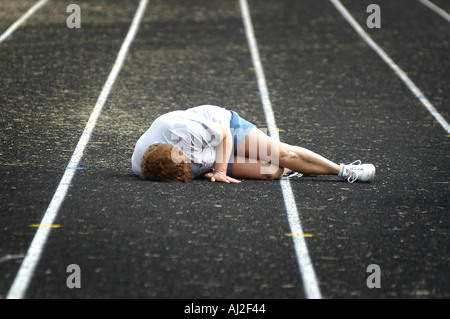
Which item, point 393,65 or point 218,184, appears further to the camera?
point 393,65

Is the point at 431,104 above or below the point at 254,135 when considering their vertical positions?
below

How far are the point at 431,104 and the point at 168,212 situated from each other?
4800 millimetres

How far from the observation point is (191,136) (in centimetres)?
517

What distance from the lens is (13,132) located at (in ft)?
22.2

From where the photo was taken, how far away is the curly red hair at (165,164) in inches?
197

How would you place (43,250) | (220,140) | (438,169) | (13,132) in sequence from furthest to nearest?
1. (13,132)
2. (438,169)
3. (220,140)
4. (43,250)

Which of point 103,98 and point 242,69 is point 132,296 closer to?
point 103,98

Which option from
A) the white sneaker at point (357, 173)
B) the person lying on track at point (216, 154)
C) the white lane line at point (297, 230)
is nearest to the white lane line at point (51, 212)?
the person lying on track at point (216, 154)

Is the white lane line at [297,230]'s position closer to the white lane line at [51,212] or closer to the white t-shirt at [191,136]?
the white t-shirt at [191,136]

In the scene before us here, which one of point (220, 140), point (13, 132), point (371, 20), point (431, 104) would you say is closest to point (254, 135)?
point (220, 140)

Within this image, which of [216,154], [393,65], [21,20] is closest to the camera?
[216,154]

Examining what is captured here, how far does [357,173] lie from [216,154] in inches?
49.2

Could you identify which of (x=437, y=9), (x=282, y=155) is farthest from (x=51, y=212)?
(x=437, y=9)

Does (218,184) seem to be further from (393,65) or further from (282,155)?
(393,65)
